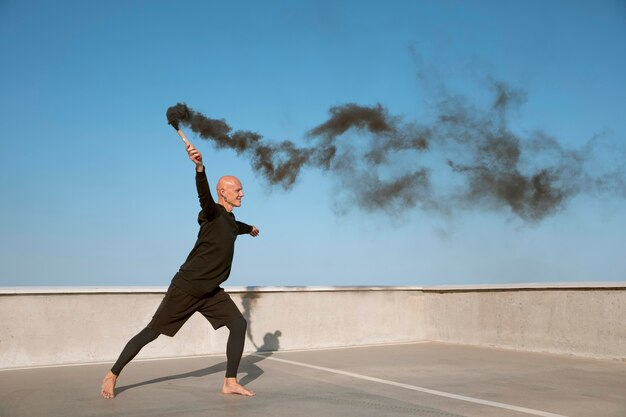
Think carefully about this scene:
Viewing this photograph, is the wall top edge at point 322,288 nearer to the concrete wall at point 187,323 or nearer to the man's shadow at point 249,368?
the concrete wall at point 187,323

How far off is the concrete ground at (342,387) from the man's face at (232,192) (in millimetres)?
1693

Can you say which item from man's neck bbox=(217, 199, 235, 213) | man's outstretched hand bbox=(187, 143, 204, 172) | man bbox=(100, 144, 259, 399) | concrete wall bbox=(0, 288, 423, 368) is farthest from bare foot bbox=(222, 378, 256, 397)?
concrete wall bbox=(0, 288, 423, 368)

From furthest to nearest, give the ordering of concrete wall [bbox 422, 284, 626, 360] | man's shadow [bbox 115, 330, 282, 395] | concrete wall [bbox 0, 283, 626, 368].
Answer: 1. concrete wall [bbox 422, 284, 626, 360]
2. concrete wall [bbox 0, 283, 626, 368]
3. man's shadow [bbox 115, 330, 282, 395]

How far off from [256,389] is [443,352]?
398 cm

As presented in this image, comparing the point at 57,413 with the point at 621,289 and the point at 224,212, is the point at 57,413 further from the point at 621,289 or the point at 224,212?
the point at 621,289

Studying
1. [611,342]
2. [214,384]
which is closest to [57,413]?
[214,384]

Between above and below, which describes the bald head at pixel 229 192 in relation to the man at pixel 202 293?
above

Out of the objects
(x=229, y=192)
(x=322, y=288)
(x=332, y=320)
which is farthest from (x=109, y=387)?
(x=332, y=320)

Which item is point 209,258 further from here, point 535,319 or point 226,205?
point 535,319

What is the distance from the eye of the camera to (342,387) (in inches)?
220

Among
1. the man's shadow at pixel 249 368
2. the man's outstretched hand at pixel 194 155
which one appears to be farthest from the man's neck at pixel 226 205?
the man's shadow at pixel 249 368

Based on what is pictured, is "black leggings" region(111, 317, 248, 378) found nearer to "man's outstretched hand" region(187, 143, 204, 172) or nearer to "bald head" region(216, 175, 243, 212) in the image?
"bald head" region(216, 175, 243, 212)

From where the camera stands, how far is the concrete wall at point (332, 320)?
7418 millimetres

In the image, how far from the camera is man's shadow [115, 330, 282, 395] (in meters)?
6.00
